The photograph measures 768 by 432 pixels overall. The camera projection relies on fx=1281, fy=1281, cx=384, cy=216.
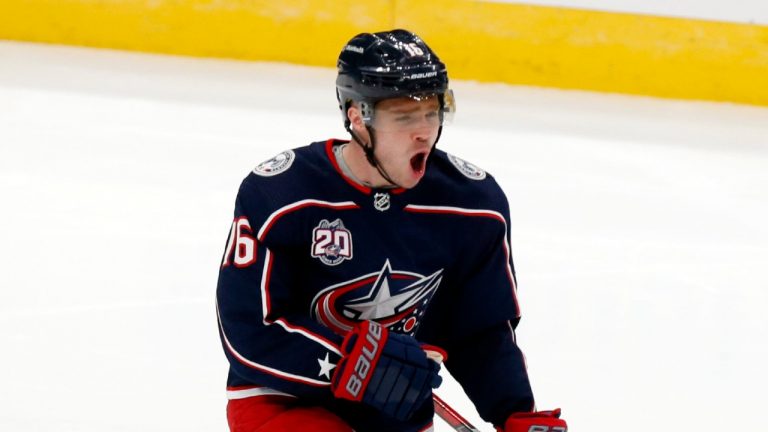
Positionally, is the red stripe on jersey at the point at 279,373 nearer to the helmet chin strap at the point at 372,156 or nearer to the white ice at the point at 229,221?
the helmet chin strap at the point at 372,156

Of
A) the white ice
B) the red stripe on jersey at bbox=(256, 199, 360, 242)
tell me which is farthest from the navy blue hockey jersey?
the white ice

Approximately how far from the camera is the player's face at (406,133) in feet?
6.13

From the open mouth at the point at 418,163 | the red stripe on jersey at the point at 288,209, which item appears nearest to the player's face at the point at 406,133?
the open mouth at the point at 418,163

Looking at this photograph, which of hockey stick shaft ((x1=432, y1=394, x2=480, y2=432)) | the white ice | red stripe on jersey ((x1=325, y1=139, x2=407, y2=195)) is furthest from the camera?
the white ice

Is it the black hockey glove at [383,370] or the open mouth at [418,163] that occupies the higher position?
the open mouth at [418,163]

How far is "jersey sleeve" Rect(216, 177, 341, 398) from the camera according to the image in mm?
1887

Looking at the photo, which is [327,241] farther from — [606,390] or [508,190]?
[508,190]

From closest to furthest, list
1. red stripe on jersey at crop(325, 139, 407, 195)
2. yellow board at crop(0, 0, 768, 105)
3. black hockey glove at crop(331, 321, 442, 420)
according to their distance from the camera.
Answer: black hockey glove at crop(331, 321, 442, 420) < red stripe on jersey at crop(325, 139, 407, 195) < yellow board at crop(0, 0, 768, 105)

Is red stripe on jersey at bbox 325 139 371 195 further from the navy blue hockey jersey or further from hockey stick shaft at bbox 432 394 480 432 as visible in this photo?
hockey stick shaft at bbox 432 394 480 432

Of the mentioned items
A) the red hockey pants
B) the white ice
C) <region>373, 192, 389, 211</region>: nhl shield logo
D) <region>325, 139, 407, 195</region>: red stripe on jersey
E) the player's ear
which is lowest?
the white ice

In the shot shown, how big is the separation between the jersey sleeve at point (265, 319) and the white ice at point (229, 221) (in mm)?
887

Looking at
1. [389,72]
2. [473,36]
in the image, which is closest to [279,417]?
[389,72]

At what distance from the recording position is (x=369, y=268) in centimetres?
194

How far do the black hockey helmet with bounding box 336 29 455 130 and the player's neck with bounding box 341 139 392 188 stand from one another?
81 millimetres
